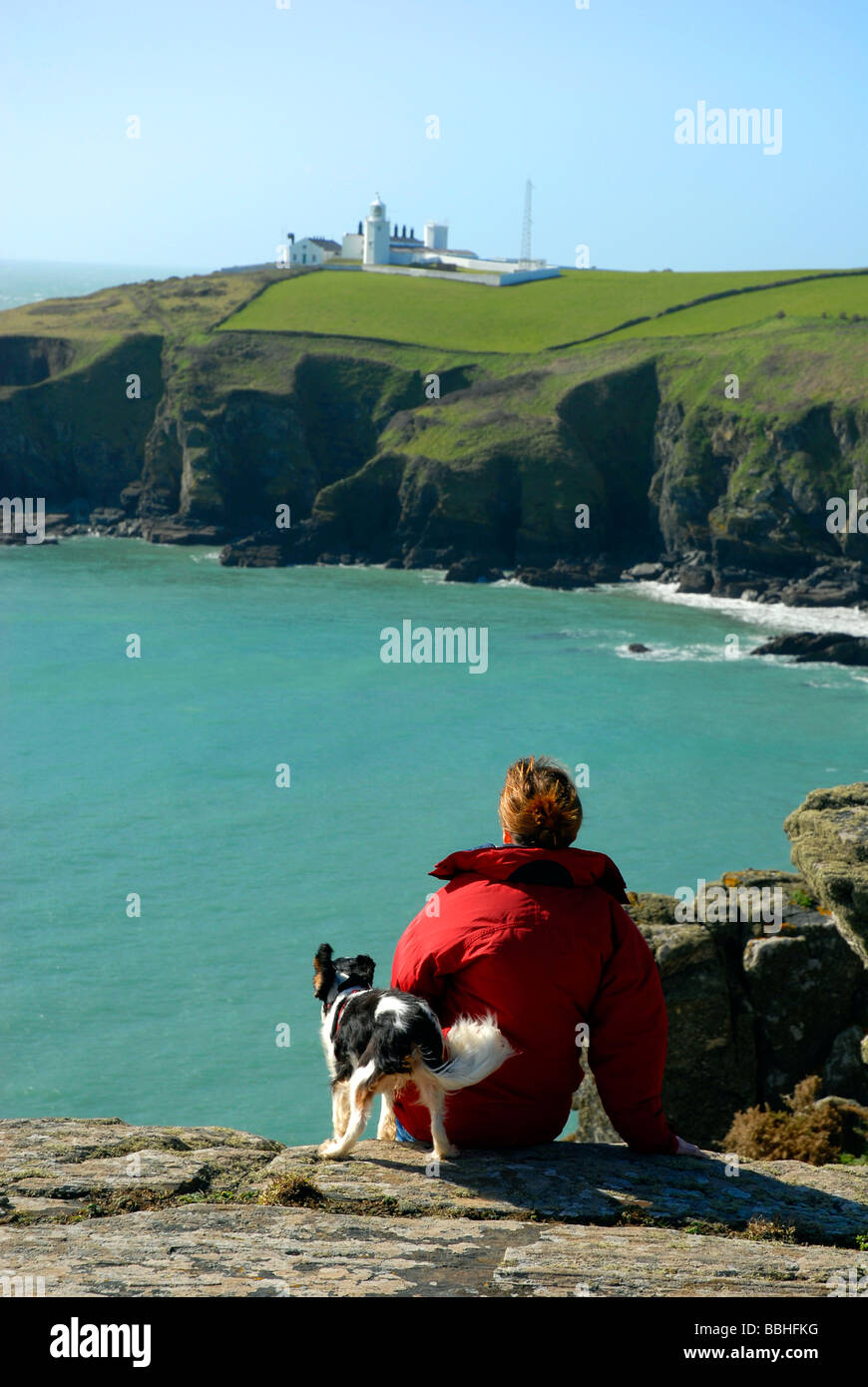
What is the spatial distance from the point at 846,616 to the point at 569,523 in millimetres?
24576

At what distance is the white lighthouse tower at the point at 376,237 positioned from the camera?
488 feet

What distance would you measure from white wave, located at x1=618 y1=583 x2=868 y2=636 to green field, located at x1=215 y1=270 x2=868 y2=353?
33450 mm

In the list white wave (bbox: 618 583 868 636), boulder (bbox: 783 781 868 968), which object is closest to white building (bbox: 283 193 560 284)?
white wave (bbox: 618 583 868 636)

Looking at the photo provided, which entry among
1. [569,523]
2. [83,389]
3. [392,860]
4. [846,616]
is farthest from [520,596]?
[83,389]

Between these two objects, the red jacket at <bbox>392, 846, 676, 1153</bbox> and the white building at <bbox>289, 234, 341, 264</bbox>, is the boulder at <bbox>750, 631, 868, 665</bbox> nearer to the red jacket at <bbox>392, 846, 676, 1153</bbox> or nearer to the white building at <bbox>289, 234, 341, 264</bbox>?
the red jacket at <bbox>392, 846, 676, 1153</bbox>

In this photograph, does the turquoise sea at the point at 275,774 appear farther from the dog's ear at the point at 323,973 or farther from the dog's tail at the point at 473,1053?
the dog's tail at the point at 473,1053

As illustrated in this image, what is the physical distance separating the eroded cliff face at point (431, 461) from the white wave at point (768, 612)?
1.42 meters

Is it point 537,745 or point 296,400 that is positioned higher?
point 296,400

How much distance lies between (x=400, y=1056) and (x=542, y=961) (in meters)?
0.82

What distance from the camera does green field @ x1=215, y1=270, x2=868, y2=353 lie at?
113 metres

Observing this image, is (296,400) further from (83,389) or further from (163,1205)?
(163,1205)

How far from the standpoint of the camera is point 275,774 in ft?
176

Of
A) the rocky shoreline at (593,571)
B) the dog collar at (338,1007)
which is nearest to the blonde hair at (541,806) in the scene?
the dog collar at (338,1007)

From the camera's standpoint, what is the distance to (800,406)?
88125 mm
